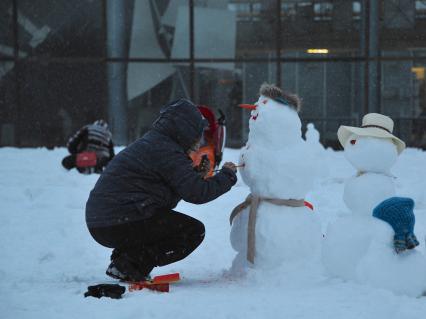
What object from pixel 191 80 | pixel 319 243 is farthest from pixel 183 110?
pixel 191 80

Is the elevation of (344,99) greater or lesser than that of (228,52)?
lesser

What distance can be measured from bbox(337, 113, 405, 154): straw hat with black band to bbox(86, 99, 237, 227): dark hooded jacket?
0.71m

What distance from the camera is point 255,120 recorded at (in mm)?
4059

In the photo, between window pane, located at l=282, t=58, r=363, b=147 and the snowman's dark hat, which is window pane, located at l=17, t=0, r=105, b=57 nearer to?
window pane, located at l=282, t=58, r=363, b=147

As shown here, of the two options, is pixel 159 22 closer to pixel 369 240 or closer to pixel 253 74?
pixel 253 74

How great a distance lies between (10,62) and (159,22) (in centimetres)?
293

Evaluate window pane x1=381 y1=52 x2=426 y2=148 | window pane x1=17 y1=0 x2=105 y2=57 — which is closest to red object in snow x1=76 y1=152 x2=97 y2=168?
window pane x1=17 y1=0 x2=105 y2=57

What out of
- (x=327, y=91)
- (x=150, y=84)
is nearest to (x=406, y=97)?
(x=327, y=91)

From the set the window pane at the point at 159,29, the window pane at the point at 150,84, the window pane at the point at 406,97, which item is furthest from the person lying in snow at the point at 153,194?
the window pane at the point at 406,97

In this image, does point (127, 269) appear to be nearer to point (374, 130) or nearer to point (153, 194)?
point (153, 194)

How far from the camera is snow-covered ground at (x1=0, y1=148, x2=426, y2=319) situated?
10.8ft

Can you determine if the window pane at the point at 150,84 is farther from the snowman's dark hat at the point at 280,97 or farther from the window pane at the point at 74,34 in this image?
the snowman's dark hat at the point at 280,97

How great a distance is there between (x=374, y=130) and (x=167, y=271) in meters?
1.64

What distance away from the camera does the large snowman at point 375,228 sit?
11.8ft
